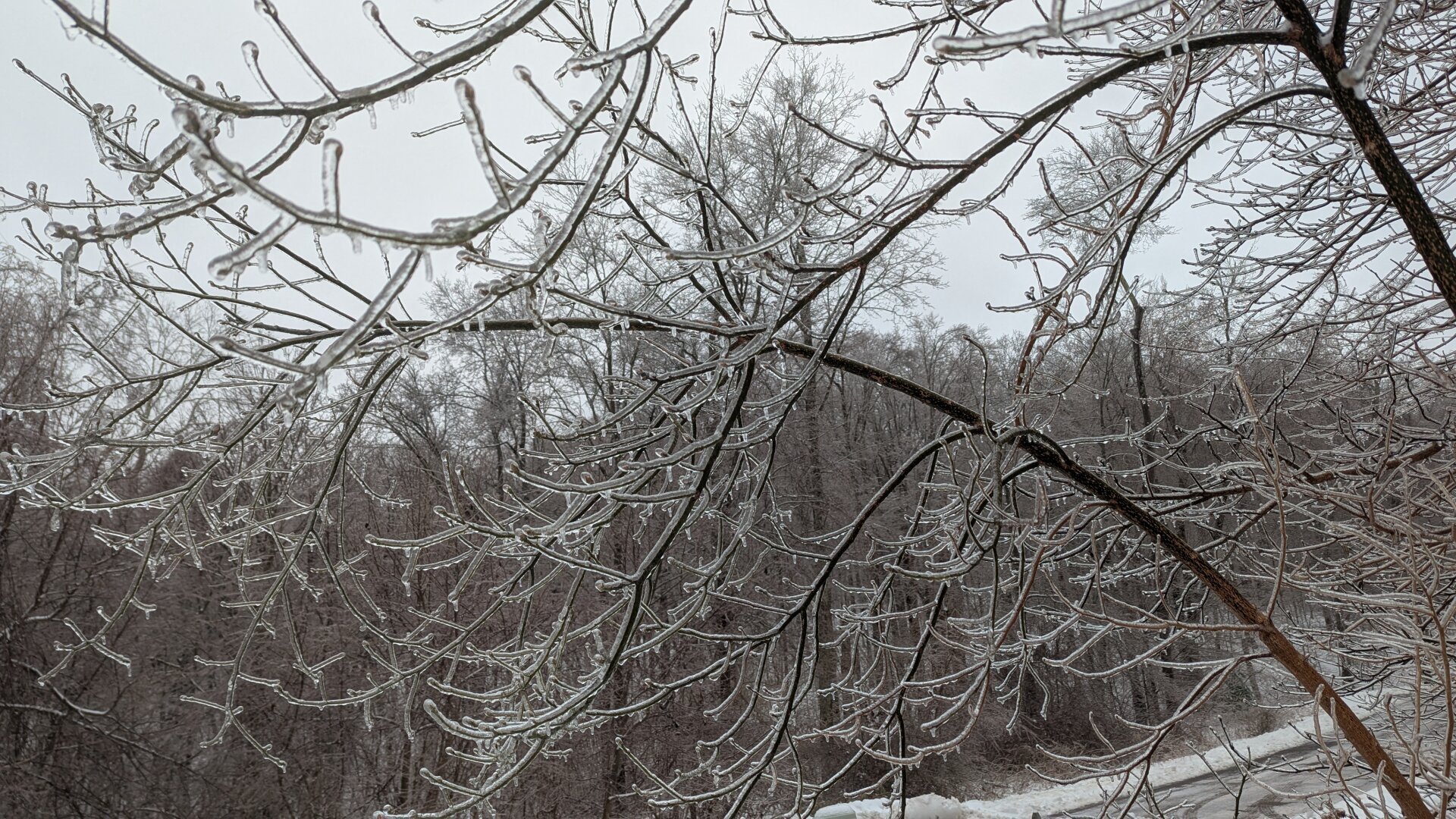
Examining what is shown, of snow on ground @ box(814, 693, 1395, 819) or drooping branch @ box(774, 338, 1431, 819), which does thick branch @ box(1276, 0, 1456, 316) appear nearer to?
drooping branch @ box(774, 338, 1431, 819)

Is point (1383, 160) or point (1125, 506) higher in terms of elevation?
point (1383, 160)

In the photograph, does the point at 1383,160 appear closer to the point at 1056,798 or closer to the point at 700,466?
the point at 700,466

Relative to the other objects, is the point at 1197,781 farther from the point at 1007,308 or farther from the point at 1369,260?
the point at 1007,308

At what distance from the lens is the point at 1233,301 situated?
511cm

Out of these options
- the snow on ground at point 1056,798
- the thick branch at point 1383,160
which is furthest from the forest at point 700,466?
the snow on ground at point 1056,798

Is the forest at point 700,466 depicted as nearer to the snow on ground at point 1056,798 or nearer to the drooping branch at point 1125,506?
the drooping branch at point 1125,506

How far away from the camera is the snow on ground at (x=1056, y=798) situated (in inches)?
484

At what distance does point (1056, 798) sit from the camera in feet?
49.2

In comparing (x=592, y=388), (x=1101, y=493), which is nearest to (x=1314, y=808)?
(x=1101, y=493)

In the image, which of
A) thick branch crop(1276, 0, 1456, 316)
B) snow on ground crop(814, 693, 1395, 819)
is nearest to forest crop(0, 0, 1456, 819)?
thick branch crop(1276, 0, 1456, 316)

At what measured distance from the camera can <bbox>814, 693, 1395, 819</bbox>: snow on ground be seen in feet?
40.3

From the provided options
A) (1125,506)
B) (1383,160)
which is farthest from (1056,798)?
(1383,160)

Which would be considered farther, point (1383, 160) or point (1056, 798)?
point (1056, 798)

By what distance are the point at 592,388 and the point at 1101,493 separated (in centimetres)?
1263
